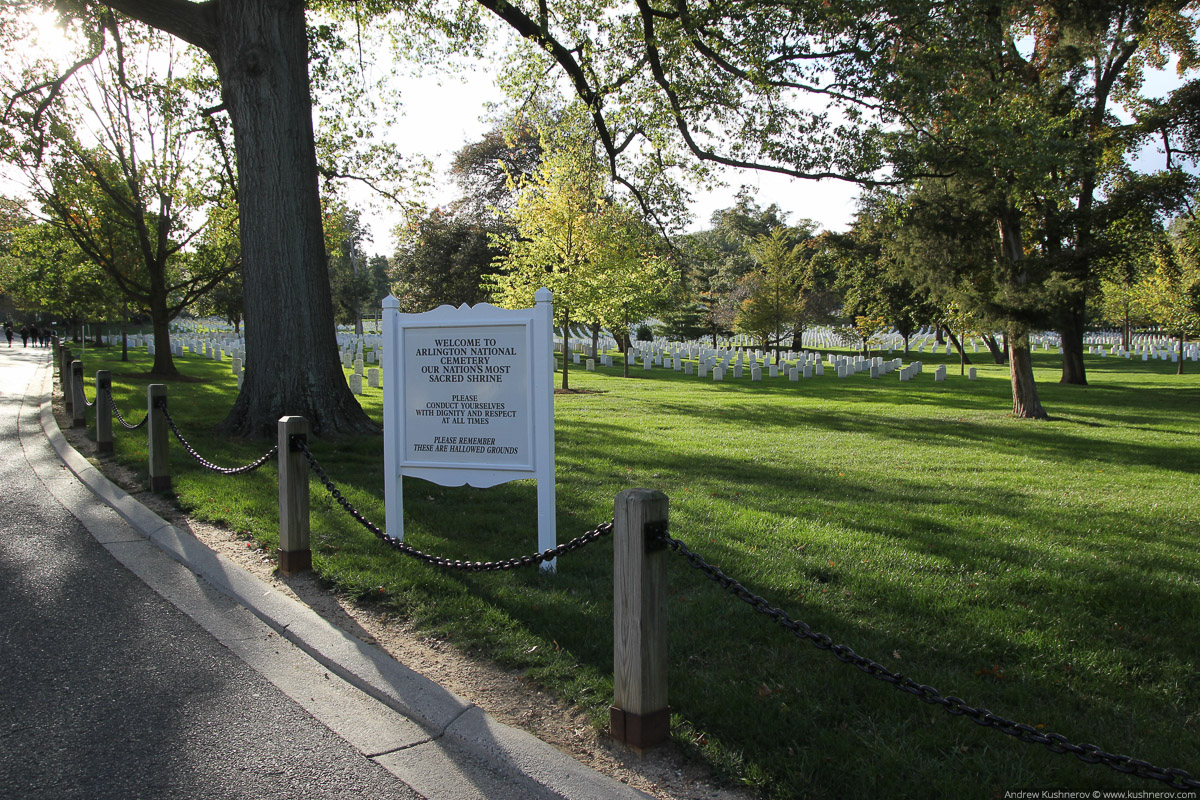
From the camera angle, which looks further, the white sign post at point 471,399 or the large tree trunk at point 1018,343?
the large tree trunk at point 1018,343

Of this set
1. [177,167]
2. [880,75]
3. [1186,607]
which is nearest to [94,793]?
[1186,607]

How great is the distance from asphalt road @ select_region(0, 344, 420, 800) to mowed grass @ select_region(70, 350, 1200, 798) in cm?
103

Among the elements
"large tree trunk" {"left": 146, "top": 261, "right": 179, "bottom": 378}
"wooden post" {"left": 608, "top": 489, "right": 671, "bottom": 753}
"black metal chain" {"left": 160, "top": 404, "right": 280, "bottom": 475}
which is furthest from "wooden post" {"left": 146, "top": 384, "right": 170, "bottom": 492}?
"large tree trunk" {"left": 146, "top": 261, "right": 179, "bottom": 378}

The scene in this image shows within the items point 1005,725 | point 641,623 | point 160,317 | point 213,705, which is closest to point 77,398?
point 213,705

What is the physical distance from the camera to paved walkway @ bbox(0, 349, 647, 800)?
2.98 metres

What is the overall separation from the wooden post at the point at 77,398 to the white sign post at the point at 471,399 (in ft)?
30.5

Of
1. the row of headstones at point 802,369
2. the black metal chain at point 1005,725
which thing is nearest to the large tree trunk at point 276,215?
the black metal chain at point 1005,725

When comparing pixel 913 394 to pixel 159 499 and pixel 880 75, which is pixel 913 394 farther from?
pixel 159 499

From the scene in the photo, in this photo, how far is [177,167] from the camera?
2358 cm

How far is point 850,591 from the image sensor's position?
16.0ft

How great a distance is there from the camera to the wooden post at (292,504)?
17.4ft

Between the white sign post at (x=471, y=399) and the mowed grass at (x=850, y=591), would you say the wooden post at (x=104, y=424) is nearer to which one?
the mowed grass at (x=850, y=591)

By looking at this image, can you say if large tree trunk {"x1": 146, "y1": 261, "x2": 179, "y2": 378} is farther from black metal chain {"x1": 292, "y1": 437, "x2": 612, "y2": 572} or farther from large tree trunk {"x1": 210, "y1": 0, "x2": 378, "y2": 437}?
black metal chain {"x1": 292, "y1": 437, "x2": 612, "y2": 572}

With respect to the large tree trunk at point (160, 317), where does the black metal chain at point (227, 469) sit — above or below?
below
